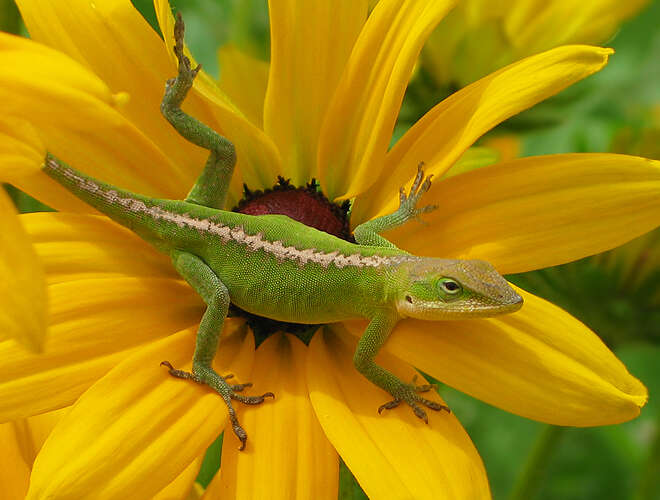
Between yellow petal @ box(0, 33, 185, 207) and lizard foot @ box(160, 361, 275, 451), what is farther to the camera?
lizard foot @ box(160, 361, 275, 451)

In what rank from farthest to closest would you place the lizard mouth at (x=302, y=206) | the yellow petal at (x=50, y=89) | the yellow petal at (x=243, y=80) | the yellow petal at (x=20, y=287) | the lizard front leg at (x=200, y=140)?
the yellow petal at (x=243, y=80) < the lizard mouth at (x=302, y=206) < the lizard front leg at (x=200, y=140) < the yellow petal at (x=50, y=89) < the yellow petal at (x=20, y=287)

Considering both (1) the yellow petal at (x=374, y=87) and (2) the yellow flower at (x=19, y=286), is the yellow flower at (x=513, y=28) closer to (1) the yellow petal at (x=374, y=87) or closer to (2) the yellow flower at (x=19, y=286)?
(1) the yellow petal at (x=374, y=87)

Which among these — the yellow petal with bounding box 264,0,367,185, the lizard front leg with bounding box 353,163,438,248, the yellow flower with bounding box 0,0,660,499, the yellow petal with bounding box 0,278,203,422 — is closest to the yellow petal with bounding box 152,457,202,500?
the yellow flower with bounding box 0,0,660,499

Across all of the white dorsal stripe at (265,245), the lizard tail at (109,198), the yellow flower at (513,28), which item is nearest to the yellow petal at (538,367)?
the white dorsal stripe at (265,245)

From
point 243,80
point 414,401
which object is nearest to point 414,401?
point 414,401

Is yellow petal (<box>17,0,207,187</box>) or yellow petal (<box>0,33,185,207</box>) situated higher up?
yellow petal (<box>17,0,207,187</box>)

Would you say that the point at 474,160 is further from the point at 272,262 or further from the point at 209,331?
the point at 209,331

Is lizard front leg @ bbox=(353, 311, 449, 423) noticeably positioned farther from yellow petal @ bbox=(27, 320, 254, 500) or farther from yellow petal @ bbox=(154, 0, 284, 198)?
yellow petal @ bbox=(154, 0, 284, 198)
